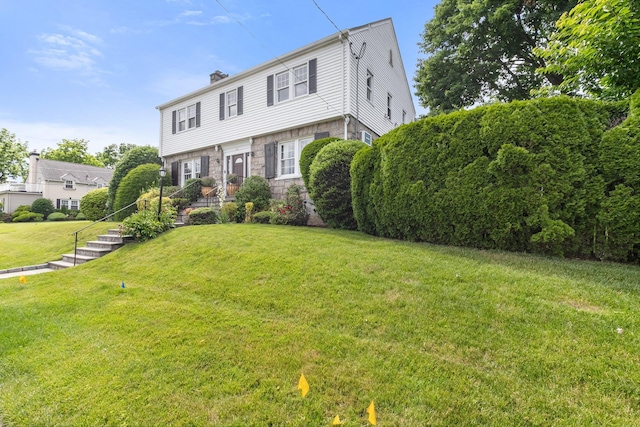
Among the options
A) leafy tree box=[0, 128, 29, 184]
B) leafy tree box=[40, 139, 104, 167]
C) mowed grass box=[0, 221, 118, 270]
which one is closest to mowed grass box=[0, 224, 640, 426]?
mowed grass box=[0, 221, 118, 270]

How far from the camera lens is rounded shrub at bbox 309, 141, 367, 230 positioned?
8164 millimetres

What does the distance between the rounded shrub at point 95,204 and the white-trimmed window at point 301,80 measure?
11.4 meters

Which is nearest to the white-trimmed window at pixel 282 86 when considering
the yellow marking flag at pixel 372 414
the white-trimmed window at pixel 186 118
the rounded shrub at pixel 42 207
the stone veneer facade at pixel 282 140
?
the stone veneer facade at pixel 282 140

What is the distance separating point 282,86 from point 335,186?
613 centimetres

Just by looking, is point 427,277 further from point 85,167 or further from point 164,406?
point 85,167

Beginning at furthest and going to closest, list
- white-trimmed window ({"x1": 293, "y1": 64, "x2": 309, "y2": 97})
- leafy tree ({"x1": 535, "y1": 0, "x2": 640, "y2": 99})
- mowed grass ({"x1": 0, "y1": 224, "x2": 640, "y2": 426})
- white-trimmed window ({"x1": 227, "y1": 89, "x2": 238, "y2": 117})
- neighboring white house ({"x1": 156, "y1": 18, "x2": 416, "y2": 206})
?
white-trimmed window ({"x1": 227, "y1": 89, "x2": 238, "y2": 117})
white-trimmed window ({"x1": 293, "y1": 64, "x2": 309, "y2": 97})
neighboring white house ({"x1": 156, "y1": 18, "x2": 416, "y2": 206})
leafy tree ({"x1": 535, "y1": 0, "x2": 640, "y2": 99})
mowed grass ({"x1": 0, "y1": 224, "x2": 640, "y2": 426})

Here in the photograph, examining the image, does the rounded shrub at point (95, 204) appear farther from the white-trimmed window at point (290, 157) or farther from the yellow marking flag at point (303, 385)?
the yellow marking flag at point (303, 385)

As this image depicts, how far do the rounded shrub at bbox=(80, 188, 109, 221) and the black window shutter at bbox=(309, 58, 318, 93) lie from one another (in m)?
12.0

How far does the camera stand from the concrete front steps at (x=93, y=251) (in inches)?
302

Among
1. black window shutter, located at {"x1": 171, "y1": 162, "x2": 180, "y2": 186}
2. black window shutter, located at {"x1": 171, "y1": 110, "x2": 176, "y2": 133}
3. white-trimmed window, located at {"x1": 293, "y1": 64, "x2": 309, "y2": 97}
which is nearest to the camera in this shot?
white-trimmed window, located at {"x1": 293, "y1": 64, "x2": 309, "y2": 97}

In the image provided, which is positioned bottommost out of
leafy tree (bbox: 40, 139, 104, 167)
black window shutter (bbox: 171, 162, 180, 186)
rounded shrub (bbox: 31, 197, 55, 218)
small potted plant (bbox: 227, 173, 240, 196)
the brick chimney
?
rounded shrub (bbox: 31, 197, 55, 218)

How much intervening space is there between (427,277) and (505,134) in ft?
9.92

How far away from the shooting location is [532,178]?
4.84 metres

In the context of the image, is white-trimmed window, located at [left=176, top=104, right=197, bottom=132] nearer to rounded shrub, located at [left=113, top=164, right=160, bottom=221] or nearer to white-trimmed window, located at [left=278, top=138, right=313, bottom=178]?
rounded shrub, located at [left=113, top=164, right=160, bottom=221]
